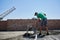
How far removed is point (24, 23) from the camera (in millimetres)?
18375

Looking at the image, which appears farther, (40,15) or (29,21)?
(29,21)

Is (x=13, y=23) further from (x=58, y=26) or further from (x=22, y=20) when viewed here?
(x=58, y=26)

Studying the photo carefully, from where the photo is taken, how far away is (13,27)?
703 inches

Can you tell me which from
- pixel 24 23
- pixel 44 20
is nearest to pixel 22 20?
pixel 24 23

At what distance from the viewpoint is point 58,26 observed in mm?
18172

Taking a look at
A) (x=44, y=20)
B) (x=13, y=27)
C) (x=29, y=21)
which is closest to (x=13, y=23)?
(x=13, y=27)

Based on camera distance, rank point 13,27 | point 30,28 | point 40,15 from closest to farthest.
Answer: point 40,15, point 30,28, point 13,27

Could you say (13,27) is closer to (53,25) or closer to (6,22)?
(6,22)

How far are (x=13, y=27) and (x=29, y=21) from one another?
2116 millimetres

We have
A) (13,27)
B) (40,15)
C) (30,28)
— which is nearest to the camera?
(40,15)

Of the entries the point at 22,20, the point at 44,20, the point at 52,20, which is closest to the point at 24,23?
the point at 22,20

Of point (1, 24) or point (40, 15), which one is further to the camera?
point (1, 24)

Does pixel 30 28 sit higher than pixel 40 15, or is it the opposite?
pixel 40 15

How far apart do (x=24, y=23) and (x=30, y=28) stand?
7994mm
